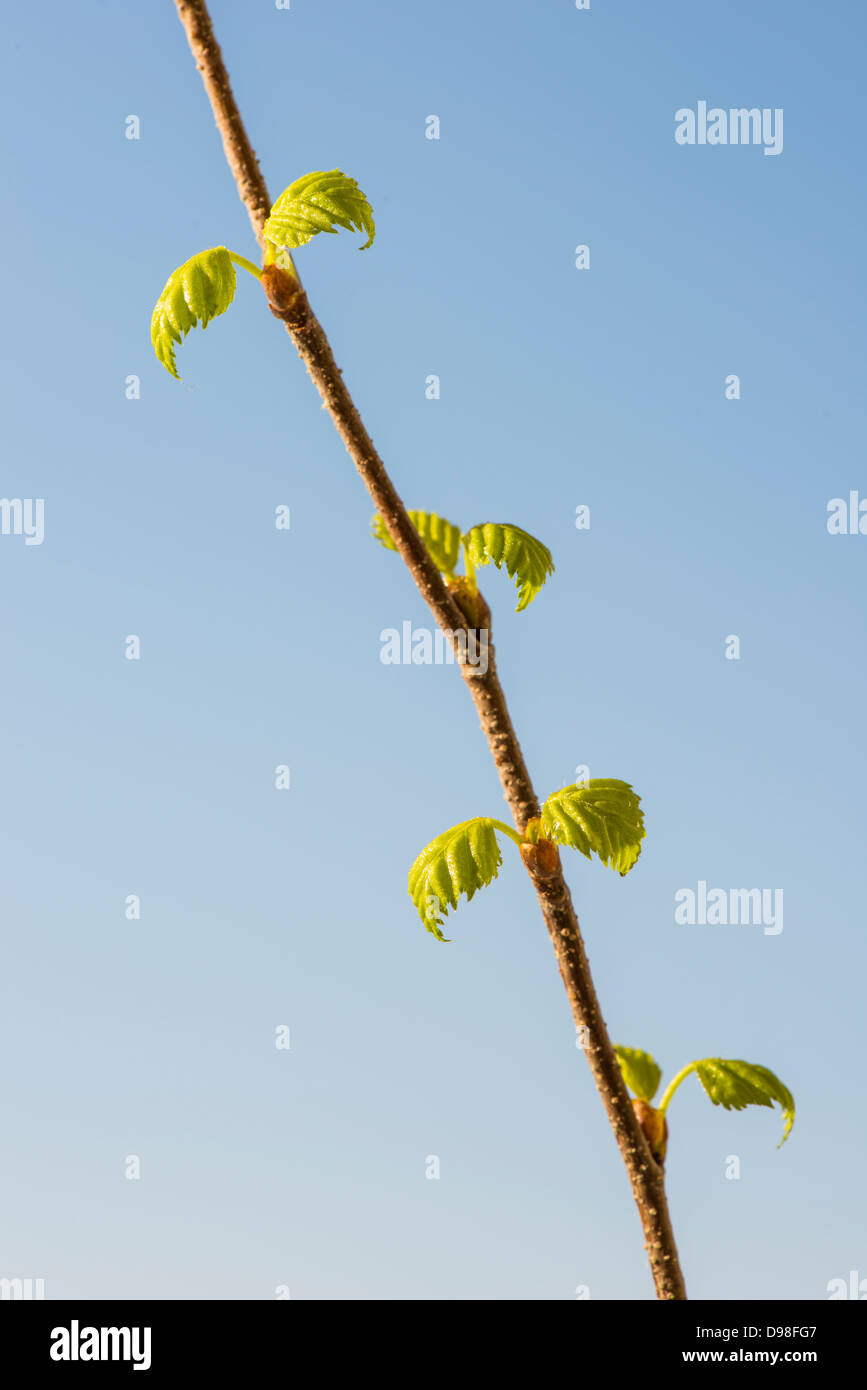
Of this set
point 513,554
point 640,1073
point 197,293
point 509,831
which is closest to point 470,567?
point 513,554

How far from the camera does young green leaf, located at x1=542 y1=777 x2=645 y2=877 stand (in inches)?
51.3

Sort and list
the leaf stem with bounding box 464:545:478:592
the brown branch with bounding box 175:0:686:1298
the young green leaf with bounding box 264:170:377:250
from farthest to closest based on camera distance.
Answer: the leaf stem with bounding box 464:545:478:592, the brown branch with bounding box 175:0:686:1298, the young green leaf with bounding box 264:170:377:250

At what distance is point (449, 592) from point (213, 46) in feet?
2.22

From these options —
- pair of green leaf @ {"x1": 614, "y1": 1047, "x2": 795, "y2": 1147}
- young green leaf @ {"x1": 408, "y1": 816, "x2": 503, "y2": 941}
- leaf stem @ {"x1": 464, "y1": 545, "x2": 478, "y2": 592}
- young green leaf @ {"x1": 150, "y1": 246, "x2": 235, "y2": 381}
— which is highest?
young green leaf @ {"x1": 150, "y1": 246, "x2": 235, "y2": 381}

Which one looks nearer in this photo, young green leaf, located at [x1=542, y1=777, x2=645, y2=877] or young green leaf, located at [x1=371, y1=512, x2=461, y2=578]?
young green leaf, located at [x1=542, y1=777, x2=645, y2=877]

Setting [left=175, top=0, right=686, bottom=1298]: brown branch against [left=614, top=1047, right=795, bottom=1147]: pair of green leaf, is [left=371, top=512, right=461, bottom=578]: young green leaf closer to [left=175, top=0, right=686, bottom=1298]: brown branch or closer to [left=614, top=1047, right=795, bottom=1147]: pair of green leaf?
[left=175, top=0, right=686, bottom=1298]: brown branch

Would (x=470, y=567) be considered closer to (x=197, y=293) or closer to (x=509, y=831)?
(x=509, y=831)

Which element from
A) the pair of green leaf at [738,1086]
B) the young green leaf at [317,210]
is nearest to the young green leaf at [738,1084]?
the pair of green leaf at [738,1086]

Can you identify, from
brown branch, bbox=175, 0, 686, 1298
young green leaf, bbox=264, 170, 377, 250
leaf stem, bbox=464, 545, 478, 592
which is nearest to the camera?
young green leaf, bbox=264, 170, 377, 250

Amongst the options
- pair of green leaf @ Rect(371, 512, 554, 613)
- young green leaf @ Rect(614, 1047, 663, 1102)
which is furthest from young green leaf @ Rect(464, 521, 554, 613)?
young green leaf @ Rect(614, 1047, 663, 1102)
